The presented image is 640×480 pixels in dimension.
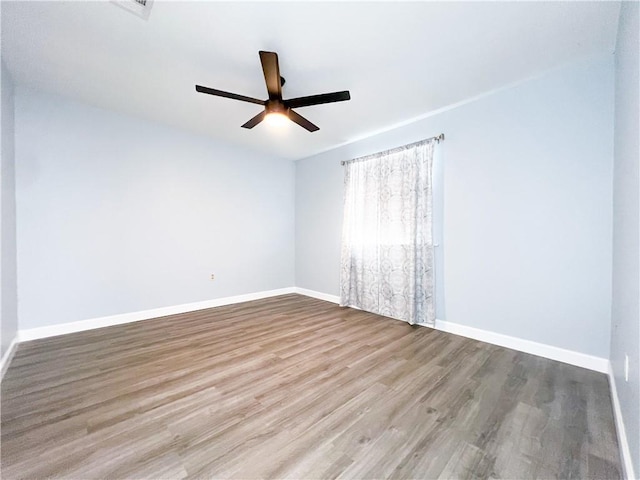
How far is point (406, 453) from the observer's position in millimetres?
1284

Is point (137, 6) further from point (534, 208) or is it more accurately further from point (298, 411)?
point (534, 208)

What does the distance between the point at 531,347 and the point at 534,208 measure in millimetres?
1305

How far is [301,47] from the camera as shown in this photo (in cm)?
198

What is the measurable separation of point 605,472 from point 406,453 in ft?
2.98

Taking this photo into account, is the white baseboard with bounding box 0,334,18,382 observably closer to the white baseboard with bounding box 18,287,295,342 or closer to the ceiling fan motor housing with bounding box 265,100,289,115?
the white baseboard with bounding box 18,287,295,342

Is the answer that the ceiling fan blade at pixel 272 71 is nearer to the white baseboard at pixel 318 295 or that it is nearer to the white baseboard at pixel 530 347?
the white baseboard at pixel 530 347

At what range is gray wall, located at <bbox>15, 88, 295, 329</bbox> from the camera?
2711 millimetres

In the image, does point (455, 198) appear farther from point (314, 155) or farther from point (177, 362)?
point (177, 362)

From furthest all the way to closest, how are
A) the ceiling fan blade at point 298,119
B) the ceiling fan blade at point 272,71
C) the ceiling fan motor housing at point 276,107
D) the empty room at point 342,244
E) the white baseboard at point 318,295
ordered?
the white baseboard at point 318,295 → the ceiling fan blade at point 298,119 → the ceiling fan motor housing at point 276,107 → the ceiling fan blade at point 272,71 → the empty room at point 342,244

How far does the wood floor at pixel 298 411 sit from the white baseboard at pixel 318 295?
63.6 inches

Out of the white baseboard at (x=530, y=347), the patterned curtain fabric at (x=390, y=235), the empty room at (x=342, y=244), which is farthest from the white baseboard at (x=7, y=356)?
the white baseboard at (x=530, y=347)

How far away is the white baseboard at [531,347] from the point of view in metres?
2.09

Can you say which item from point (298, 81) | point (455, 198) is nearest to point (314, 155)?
point (298, 81)

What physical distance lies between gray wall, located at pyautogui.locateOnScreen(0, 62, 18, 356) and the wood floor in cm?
34
